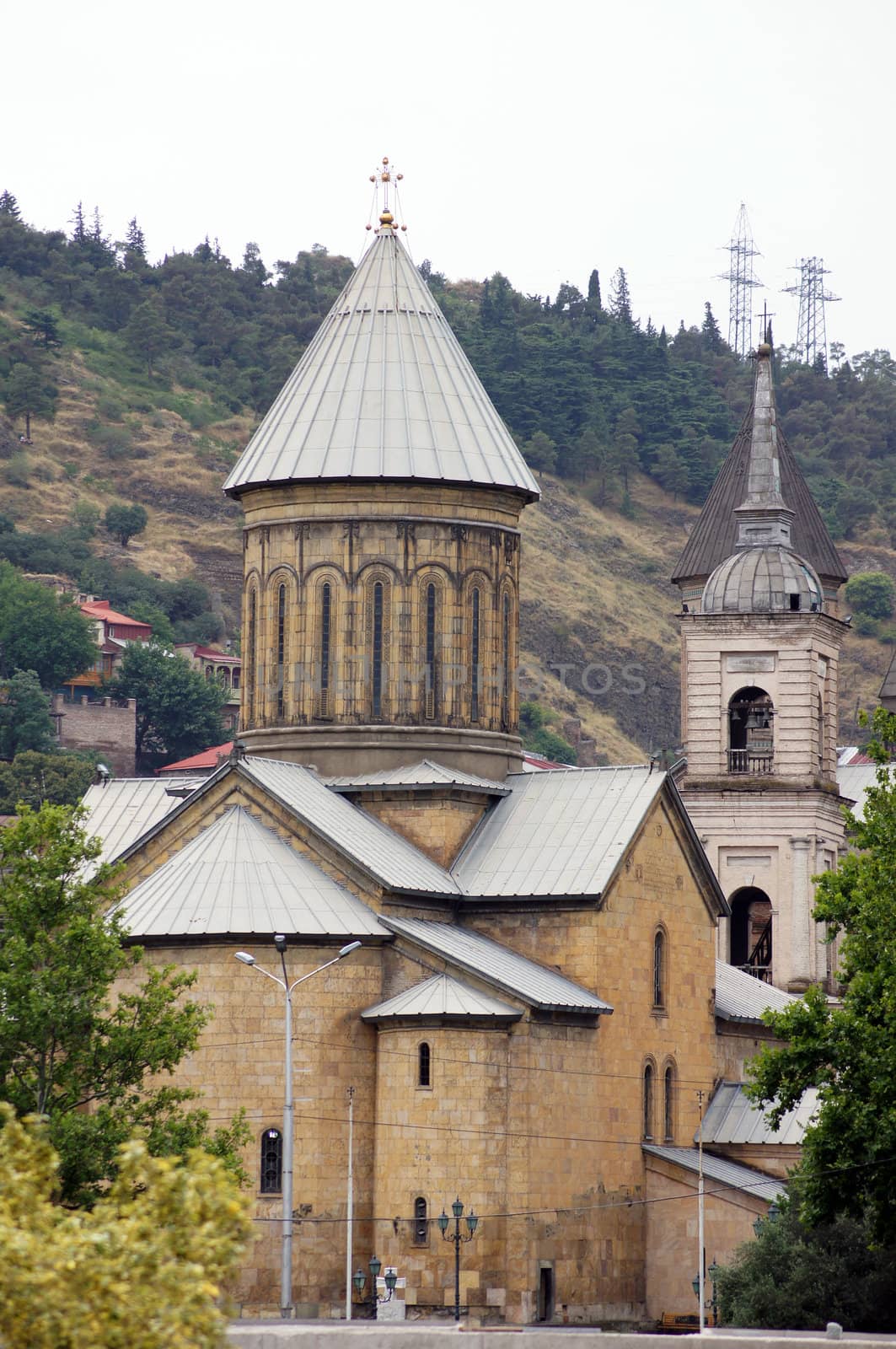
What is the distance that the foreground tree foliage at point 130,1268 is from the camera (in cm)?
1506

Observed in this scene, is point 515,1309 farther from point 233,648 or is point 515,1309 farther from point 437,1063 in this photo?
point 233,648

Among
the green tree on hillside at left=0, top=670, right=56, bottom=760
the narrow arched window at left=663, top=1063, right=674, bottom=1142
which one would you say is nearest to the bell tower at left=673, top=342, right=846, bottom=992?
the narrow arched window at left=663, top=1063, right=674, bottom=1142

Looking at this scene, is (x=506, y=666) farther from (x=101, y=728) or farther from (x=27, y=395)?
(x=27, y=395)

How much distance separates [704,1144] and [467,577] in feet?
33.0

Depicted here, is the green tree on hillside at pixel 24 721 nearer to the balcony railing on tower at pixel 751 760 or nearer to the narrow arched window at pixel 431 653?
the balcony railing on tower at pixel 751 760

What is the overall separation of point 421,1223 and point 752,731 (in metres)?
26.5

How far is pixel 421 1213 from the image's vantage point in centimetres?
3638

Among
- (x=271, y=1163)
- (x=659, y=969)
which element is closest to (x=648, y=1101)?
(x=659, y=969)

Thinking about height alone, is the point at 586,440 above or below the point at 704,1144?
above

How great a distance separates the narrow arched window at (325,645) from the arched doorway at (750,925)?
20793mm

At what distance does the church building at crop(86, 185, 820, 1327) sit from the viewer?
3644 centimetres

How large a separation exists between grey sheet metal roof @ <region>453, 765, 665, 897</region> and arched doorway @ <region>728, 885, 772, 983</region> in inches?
745

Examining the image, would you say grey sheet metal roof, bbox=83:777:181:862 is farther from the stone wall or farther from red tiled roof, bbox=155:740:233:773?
the stone wall

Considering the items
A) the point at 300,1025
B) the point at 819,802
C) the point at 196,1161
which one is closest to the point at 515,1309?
the point at 300,1025
